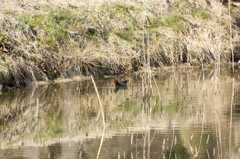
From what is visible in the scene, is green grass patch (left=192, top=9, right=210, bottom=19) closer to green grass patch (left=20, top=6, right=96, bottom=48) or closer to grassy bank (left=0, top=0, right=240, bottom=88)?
grassy bank (left=0, top=0, right=240, bottom=88)

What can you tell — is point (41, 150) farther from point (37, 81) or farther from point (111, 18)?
point (111, 18)

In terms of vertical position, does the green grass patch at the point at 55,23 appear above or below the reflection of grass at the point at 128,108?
above

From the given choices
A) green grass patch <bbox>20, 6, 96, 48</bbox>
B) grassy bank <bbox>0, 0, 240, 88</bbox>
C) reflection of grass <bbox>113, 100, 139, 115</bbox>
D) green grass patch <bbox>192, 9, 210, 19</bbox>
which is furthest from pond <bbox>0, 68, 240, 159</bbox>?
green grass patch <bbox>192, 9, 210, 19</bbox>

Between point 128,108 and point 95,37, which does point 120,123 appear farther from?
point 95,37

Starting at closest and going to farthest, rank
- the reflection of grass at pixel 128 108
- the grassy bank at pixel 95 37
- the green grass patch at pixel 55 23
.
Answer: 1. the reflection of grass at pixel 128 108
2. the grassy bank at pixel 95 37
3. the green grass patch at pixel 55 23

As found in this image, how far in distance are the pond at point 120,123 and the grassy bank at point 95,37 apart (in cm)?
127

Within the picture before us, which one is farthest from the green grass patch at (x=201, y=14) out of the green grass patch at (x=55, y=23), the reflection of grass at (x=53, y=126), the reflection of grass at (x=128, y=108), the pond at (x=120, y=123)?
the reflection of grass at (x=53, y=126)

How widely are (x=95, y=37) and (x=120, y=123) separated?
356 inches

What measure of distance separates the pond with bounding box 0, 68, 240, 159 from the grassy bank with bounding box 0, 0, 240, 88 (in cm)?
127

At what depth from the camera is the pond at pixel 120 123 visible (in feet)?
23.0

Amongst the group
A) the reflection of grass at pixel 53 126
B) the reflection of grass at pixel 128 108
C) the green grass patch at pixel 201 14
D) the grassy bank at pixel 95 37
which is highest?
the green grass patch at pixel 201 14

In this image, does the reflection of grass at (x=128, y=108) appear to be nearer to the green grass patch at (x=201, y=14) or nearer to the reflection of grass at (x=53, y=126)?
the reflection of grass at (x=53, y=126)

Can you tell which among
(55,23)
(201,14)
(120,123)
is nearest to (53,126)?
(120,123)

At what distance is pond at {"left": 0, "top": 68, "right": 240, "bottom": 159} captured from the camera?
7.02 meters
